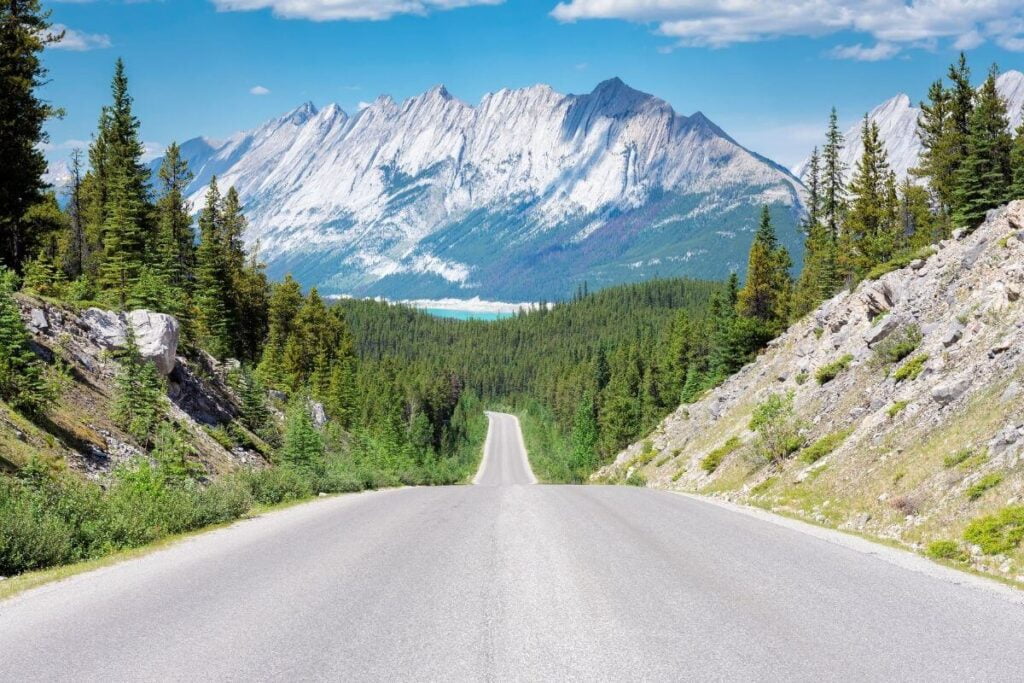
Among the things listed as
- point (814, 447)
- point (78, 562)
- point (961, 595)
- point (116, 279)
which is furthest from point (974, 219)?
point (116, 279)

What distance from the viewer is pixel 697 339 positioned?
319ft

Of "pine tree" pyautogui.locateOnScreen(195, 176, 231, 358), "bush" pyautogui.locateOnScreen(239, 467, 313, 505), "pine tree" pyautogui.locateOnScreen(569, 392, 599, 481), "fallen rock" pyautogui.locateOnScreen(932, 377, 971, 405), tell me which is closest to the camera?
"fallen rock" pyautogui.locateOnScreen(932, 377, 971, 405)

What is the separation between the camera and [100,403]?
83.0 ft

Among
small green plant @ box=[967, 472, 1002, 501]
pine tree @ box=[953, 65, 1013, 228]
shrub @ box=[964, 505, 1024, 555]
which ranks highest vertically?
pine tree @ box=[953, 65, 1013, 228]

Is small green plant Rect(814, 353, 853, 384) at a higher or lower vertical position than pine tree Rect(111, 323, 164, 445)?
higher

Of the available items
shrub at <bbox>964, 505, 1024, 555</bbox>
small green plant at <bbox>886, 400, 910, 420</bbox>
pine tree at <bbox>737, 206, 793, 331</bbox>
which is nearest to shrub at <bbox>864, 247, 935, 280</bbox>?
small green plant at <bbox>886, 400, 910, 420</bbox>

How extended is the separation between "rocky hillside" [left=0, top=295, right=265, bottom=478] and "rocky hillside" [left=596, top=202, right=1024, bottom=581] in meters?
18.9

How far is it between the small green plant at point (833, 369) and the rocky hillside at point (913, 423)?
0.06 meters

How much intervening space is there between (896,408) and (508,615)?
18.8 meters

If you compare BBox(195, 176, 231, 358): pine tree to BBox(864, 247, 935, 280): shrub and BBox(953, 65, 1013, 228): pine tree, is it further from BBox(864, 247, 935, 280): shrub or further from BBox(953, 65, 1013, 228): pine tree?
BBox(953, 65, 1013, 228): pine tree

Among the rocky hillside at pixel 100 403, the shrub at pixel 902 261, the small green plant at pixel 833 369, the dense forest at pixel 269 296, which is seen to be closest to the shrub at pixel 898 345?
the small green plant at pixel 833 369

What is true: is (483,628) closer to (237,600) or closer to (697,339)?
(237,600)

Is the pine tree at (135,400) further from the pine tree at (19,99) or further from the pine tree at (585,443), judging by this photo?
the pine tree at (585,443)

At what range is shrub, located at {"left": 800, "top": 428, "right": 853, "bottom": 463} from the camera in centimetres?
2591
